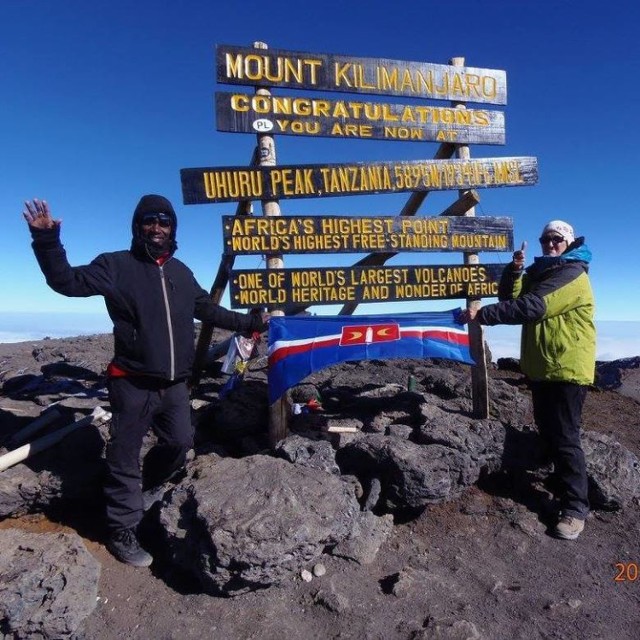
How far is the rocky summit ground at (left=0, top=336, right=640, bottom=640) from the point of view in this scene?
3.39 m

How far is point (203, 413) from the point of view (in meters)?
6.13

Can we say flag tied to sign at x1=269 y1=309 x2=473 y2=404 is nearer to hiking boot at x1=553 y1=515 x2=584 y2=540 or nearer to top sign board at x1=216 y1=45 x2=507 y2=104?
hiking boot at x1=553 y1=515 x2=584 y2=540

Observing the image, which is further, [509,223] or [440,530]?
[509,223]

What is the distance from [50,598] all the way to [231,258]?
3.43 metres

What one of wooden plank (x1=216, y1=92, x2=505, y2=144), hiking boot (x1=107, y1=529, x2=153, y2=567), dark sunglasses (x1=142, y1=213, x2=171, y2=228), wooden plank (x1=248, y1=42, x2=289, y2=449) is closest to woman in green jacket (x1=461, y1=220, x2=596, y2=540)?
wooden plank (x1=216, y1=92, x2=505, y2=144)

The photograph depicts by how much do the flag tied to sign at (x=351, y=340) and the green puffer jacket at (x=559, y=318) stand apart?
33.6 inches

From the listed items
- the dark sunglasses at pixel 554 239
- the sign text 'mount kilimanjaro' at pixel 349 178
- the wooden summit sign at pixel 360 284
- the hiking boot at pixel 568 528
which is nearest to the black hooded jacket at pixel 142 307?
the wooden summit sign at pixel 360 284

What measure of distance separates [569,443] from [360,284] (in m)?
2.66

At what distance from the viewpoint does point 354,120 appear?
5773 millimetres

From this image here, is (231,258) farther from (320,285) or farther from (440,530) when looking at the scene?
(440,530)

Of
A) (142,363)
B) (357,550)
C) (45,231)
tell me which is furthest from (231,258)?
(357,550)

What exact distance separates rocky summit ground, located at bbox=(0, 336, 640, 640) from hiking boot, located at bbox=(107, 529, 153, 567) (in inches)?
2.8

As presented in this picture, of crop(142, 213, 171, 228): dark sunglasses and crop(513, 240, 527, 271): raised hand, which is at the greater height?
crop(142, 213, 171, 228): dark sunglasses

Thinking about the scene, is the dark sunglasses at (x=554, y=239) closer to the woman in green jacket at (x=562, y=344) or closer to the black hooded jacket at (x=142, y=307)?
the woman in green jacket at (x=562, y=344)
